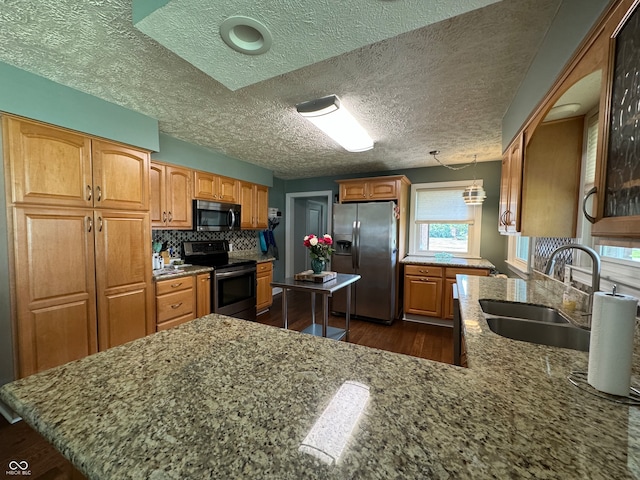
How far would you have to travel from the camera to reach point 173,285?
8.52 ft

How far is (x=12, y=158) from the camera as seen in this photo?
162 centimetres

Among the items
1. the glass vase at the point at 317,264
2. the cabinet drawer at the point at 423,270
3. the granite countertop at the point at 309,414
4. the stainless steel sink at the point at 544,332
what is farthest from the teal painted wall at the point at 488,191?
the granite countertop at the point at 309,414

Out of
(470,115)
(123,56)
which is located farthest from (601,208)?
(123,56)

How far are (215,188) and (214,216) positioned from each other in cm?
38

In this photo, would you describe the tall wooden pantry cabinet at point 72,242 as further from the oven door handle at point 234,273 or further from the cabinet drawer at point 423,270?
the cabinet drawer at point 423,270

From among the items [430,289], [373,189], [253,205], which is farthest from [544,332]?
[253,205]

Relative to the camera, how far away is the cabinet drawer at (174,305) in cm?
248

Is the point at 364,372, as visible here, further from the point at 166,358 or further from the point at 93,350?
the point at 93,350

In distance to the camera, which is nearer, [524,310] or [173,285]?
[524,310]

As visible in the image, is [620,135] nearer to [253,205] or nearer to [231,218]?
[231,218]

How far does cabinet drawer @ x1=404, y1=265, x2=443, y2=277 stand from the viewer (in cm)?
344

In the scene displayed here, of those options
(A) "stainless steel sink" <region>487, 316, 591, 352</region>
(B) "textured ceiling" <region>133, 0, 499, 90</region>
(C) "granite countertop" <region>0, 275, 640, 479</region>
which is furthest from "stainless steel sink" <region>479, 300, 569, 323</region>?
(B) "textured ceiling" <region>133, 0, 499, 90</region>

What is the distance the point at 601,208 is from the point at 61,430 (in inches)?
58.1

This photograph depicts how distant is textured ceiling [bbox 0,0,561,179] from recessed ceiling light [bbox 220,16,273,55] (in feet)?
0.61
